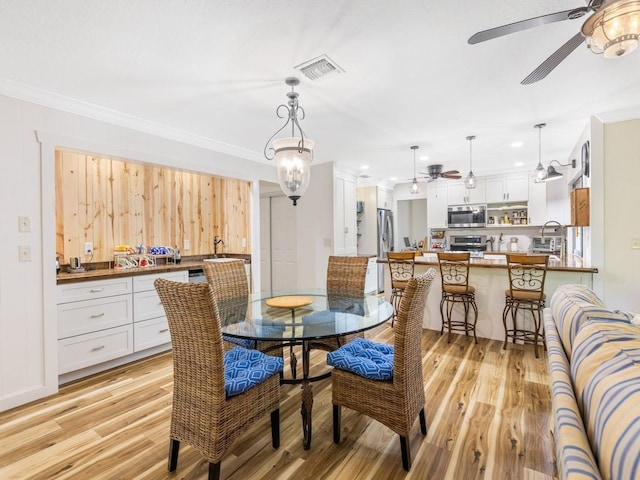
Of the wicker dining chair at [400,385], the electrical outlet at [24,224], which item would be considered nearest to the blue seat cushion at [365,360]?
the wicker dining chair at [400,385]

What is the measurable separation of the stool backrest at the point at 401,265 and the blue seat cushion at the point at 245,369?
8.08 feet

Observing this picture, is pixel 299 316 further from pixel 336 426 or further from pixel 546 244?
pixel 546 244

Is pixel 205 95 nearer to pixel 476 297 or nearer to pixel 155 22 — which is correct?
pixel 155 22

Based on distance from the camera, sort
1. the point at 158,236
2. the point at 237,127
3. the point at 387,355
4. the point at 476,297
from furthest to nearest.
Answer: the point at 158,236 → the point at 476,297 → the point at 237,127 → the point at 387,355

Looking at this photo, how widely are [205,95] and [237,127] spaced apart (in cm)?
81

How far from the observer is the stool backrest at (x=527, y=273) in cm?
319

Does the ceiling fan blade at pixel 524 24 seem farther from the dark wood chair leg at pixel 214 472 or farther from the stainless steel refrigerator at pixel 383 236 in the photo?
the stainless steel refrigerator at pixel 383 236

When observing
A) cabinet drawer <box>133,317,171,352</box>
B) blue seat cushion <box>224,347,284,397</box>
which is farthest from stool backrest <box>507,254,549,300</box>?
cabinet drawer <box>133,317,171,352</box>

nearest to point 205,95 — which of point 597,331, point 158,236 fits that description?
point 158,236

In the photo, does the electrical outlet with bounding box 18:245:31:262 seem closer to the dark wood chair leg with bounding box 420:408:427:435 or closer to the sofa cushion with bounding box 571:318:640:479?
the dark wood chair leg with bounding box 420:408:427:435

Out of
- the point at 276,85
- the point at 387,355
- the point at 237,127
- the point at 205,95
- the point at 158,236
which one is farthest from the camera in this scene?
the point at 158,236

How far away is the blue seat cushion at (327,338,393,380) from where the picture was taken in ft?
5.94

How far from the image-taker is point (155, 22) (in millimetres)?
1777

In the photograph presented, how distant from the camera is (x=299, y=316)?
2.23 metres
